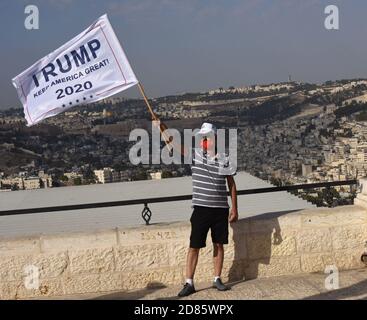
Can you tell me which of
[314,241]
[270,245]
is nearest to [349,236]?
[314,241]

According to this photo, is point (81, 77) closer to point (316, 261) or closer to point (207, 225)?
point (207, 225)

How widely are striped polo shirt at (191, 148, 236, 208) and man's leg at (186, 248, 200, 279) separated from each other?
1.49 feet

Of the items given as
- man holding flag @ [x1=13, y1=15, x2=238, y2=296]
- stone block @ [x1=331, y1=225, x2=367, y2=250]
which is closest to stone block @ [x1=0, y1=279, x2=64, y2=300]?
man holding flag @ [x1=13, y1=15, x2=238, y2=296]

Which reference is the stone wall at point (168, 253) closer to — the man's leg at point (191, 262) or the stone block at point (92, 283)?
the stone block at point (92, 283)

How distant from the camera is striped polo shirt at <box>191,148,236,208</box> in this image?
4.54 metres

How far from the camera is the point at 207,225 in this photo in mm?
4625

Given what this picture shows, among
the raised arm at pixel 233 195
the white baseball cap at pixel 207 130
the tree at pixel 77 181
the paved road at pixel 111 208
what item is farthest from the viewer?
the tree at pixel 77 181

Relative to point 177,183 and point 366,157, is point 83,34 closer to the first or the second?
point 366,157

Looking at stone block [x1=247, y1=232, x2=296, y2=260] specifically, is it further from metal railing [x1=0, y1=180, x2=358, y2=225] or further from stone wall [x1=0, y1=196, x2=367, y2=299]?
metal railing [x1=0, y1=180, x2=358, y2=225]

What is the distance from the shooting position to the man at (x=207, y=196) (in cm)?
455

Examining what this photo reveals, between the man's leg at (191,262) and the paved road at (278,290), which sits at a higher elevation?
the man's leg at (191,262)

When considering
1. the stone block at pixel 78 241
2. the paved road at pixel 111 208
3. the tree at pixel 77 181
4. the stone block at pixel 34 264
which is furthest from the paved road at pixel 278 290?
the tree at pixel 77 181

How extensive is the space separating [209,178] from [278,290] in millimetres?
1238
